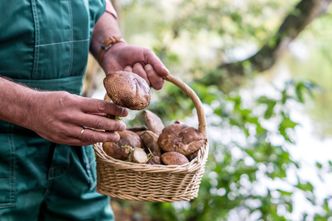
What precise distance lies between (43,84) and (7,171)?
8.8 inches

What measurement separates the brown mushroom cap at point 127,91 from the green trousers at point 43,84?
246mm

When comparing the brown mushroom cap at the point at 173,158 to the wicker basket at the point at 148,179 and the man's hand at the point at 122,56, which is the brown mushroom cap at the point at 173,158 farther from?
the man's hand at the point at 122,56

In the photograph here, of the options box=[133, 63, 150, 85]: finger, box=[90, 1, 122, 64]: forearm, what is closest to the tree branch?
box=[90, 1, 122, 64]: forearm

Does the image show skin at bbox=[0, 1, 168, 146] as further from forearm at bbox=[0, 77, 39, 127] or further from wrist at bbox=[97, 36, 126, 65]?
wrist at bbox=[97, 36, 126, 65]

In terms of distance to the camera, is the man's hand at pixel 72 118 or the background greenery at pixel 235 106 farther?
the background greenery at pixel 235 106

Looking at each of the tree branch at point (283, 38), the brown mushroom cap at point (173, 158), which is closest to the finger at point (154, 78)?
the brown mushroom cap at point (173, 158)

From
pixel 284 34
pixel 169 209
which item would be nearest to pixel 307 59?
pixel 284 34

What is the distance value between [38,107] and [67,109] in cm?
7

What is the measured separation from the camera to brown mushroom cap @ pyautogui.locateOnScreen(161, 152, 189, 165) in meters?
1.22

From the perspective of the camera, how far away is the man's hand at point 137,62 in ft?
4.73

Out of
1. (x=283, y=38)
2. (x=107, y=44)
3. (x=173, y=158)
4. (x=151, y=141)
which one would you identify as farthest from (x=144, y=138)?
(x=283, y=38)

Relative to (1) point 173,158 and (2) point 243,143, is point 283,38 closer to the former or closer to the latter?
(2) point 243,143

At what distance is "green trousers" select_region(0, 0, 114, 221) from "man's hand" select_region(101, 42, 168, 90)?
0.31ft

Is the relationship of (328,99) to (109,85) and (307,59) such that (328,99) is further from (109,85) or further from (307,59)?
(109,85)
